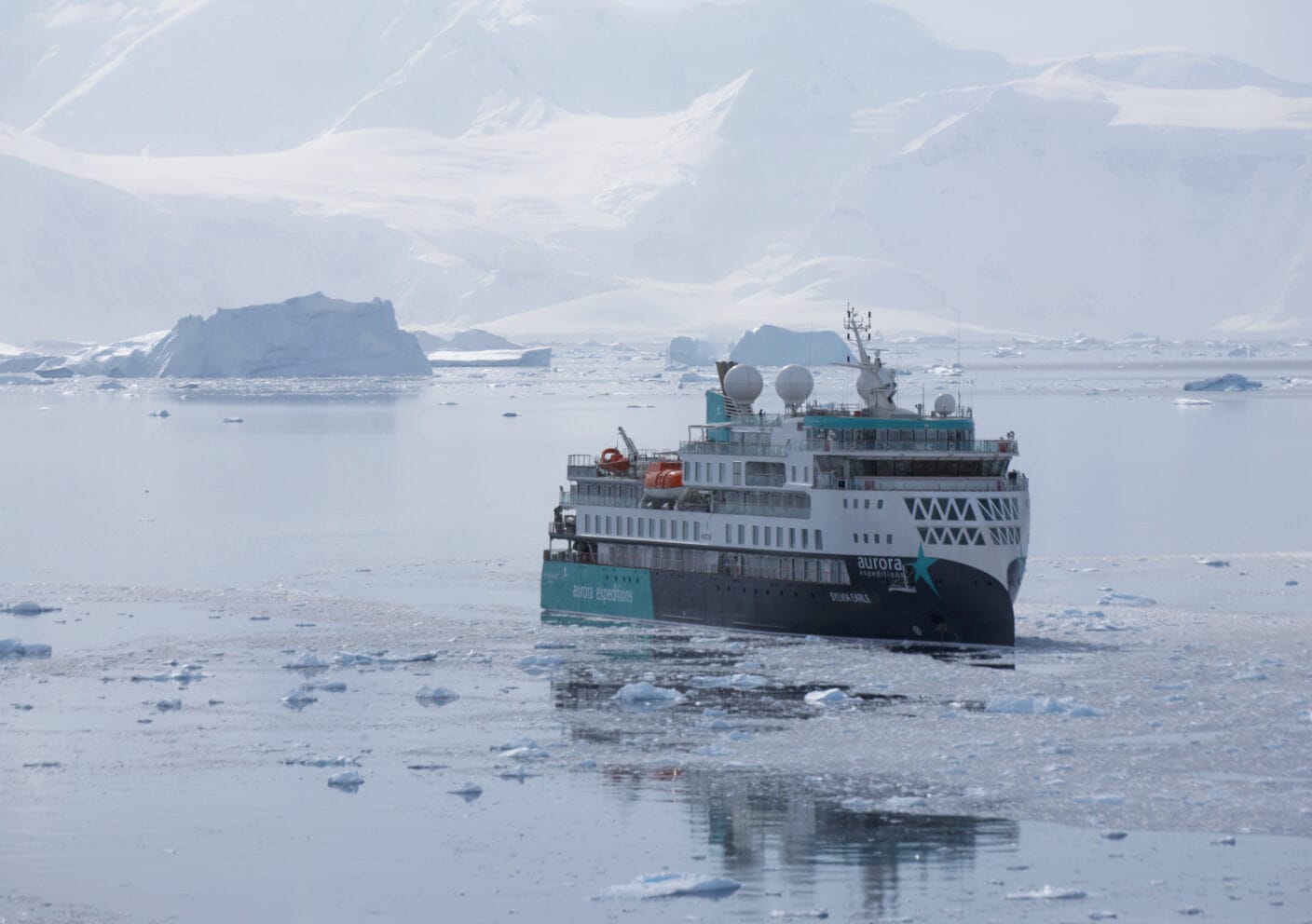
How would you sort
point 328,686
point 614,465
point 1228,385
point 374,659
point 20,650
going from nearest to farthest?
point 328,686 < point 374,659 < point 20,650 < point 614,465 < point 1228,385

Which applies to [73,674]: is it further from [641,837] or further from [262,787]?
[641,837]

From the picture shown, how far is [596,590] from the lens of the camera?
45.1 metres

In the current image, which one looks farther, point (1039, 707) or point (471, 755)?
point (1039, 707)

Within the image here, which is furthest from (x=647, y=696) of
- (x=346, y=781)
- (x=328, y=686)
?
(x=346, y=781)

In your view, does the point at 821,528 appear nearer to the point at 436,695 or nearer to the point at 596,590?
the point at 596,590

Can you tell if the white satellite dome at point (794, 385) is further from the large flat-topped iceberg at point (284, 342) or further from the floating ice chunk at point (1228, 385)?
the large flat-topped iceberg at point (284, 342)

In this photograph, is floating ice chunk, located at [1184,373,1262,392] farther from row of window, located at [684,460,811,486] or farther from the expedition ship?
row of window, located at [684,460,811,486]

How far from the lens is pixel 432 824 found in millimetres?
27312

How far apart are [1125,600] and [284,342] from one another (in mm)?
136487

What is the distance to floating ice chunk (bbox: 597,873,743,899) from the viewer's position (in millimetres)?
24188

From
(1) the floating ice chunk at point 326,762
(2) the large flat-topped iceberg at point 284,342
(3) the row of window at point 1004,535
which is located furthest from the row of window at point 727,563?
(2) the large flat-topped iceberg at point 284,342

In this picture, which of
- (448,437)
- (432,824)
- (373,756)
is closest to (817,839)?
(432,824)

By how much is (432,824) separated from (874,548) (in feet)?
47.6

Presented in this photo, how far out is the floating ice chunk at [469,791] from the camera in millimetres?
28766
